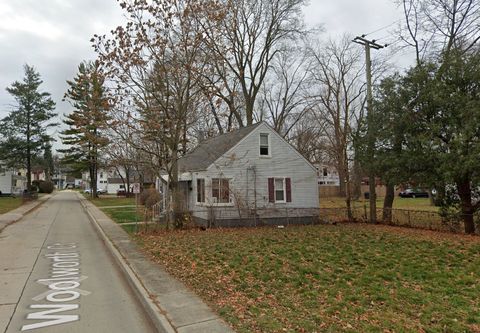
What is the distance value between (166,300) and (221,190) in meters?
12.7

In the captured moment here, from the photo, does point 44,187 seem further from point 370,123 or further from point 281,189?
point 370,123

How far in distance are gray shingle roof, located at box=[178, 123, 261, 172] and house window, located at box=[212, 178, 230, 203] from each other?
967 millimetres

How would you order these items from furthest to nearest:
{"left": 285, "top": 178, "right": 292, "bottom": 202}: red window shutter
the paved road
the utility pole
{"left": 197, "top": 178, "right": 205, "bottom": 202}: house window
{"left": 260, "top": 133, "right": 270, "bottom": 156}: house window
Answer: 1. {"left": 285, "top": 178, "right": 292, "bottom": 202}: red window shutter
2. {"left": 260, "top": 133, "right": 270, "bottom": 156}: house window
3. {"left": 197, "top": 178, "right": 205, "bottom": 202}: house window
4. the utility pole
5. the paved road

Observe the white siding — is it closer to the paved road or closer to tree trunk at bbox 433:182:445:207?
the paved road

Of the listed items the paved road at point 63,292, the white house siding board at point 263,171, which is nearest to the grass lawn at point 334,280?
the paved road at point 63,292

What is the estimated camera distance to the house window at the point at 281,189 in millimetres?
20297

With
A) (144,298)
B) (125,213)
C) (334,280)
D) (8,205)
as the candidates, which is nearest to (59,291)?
(144,298)

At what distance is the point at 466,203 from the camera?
15.9 meters

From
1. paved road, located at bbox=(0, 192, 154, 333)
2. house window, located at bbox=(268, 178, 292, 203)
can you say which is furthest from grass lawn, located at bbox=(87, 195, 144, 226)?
house window, located at bbox=(268, 178, 292, 203)

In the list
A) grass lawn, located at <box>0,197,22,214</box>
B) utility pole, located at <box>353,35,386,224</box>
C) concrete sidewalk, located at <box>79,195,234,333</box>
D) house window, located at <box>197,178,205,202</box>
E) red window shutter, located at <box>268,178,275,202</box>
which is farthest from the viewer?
grass lawn, located at <box>0,197,22,214</box>

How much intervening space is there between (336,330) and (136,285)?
4.23 metres

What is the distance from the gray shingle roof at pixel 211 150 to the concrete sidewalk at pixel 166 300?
966 cm

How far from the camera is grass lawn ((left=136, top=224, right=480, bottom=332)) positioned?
5.27m

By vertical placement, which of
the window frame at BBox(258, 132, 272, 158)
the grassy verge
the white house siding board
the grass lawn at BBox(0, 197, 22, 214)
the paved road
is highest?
the window frame at BBox(258, 132, 272, 158)
